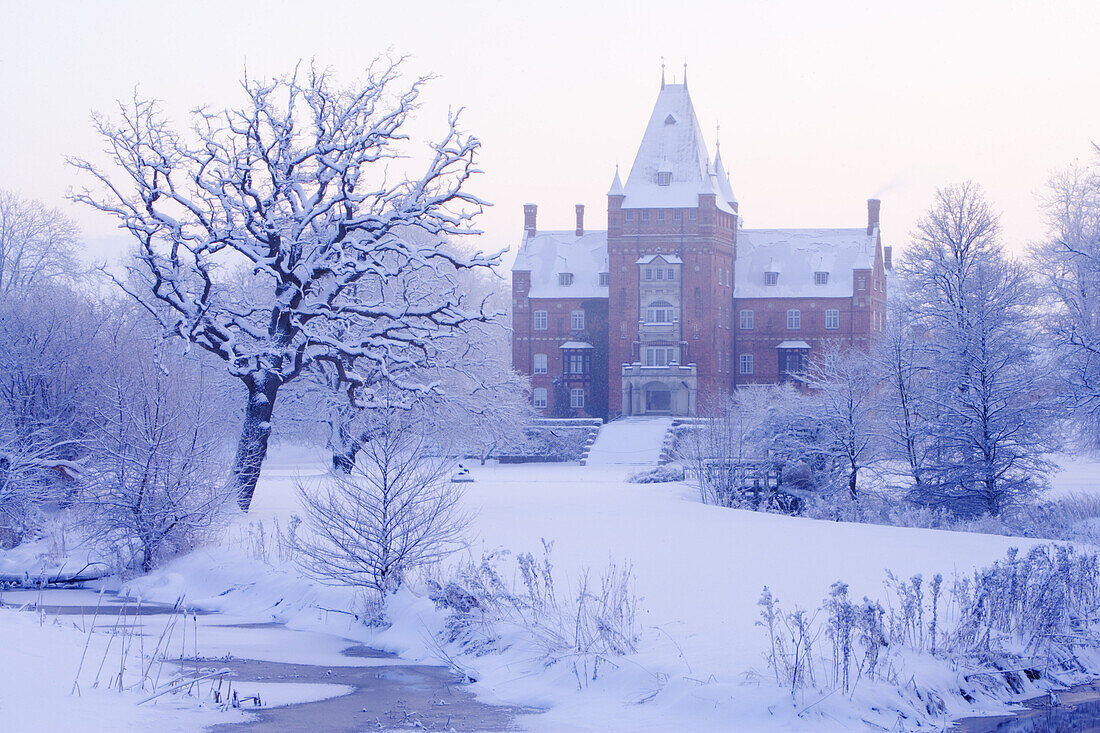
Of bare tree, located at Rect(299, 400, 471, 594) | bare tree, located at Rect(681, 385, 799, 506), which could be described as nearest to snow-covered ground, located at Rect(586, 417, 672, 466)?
bare tree, located at Rect(681, 385, 799, 506)

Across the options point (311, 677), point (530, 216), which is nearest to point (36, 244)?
point (530, 216)

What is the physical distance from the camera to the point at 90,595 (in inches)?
690

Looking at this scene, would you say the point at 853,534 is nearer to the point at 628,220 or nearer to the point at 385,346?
the point at 385,346

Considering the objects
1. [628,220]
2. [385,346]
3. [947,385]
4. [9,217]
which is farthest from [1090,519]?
[9,217]

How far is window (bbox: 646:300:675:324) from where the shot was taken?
67.6m

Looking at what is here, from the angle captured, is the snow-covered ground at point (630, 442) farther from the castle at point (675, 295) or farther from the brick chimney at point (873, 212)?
the brick chimney at point (873, 212)

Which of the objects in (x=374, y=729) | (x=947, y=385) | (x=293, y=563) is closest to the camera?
(x=374, y=729)

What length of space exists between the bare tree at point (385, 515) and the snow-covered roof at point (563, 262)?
→ 2185 inches

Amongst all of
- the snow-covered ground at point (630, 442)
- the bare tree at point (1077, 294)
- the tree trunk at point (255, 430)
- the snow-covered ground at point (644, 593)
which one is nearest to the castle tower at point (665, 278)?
the snow-covered ground at point (630, 442)

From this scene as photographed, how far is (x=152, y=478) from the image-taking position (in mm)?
18766

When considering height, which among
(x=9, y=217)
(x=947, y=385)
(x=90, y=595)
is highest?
(x=9, y=217)

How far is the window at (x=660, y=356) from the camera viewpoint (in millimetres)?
67625

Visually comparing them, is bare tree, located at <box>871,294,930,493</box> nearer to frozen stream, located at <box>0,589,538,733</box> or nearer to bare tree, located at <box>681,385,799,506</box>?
bare tree, located at <box>681,385,799,506</box>

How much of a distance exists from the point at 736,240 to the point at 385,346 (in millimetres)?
51358
